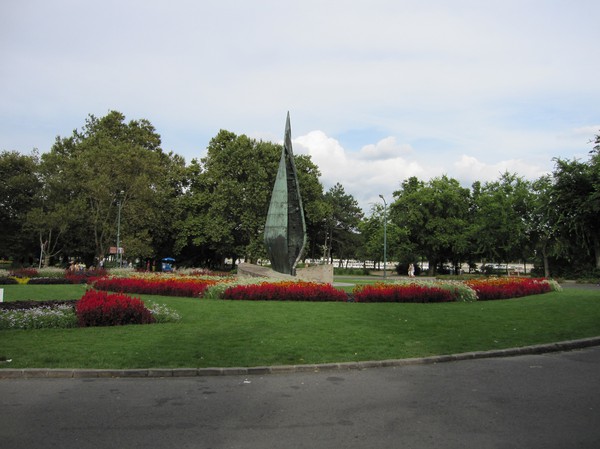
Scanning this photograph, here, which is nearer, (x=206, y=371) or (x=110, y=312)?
(x=206, y=371)

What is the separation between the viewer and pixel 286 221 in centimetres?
2808

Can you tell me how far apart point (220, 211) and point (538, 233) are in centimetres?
3162

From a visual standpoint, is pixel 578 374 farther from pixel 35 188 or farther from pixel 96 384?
pixel 35 188

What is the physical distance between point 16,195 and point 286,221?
33640 millimetres

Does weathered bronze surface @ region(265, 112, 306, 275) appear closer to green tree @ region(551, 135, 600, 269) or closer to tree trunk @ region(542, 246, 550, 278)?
green tree @ region(551, 135, 600, 269)

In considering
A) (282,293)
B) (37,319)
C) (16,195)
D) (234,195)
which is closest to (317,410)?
(37,319)

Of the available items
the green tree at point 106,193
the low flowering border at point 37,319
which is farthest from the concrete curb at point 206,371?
the green tree at point 106,193

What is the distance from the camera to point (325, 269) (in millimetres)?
29438

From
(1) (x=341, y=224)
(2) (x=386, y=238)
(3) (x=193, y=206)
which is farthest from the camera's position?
(1) (x=341, y=224)

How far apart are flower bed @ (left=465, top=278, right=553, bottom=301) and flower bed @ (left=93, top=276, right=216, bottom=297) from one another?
37.2 ft

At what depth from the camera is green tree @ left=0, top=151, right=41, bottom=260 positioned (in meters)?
48.3

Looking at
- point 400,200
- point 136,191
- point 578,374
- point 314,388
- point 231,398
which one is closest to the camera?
point 231,398

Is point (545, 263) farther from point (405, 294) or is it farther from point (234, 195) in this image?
point (405, 294)

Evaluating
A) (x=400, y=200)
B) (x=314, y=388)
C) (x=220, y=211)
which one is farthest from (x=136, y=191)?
(x=314, y=388)
